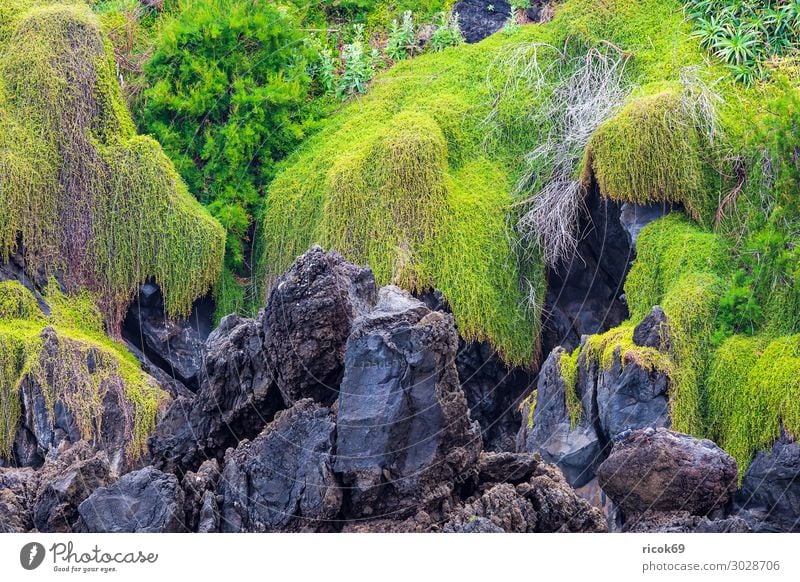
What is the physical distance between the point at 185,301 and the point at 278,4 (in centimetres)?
508

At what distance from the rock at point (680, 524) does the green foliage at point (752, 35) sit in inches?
261

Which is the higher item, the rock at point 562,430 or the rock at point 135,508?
the rock at point 135,508

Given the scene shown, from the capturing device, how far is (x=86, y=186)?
18.5 metres

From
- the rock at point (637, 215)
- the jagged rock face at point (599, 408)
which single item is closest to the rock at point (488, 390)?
→ the jagged rock face at point (599, 408)

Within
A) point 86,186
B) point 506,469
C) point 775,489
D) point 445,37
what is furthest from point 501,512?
point 445,37

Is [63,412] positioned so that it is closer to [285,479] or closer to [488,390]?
[285,479]

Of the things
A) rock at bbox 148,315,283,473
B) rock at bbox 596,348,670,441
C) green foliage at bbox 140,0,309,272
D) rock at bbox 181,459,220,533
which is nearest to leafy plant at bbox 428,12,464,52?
green foliage at bbox 140,0,309,272

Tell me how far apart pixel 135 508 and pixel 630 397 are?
501 cm

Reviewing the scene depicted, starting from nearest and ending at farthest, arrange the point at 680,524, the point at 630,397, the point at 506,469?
the point at 680,524
the point at 506,469
the point at 630,397

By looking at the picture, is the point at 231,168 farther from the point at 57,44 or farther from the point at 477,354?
the point at 477,354

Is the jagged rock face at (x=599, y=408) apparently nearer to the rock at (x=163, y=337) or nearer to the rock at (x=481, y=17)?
the rock at (x=163, y=337)

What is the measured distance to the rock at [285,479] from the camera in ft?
41.1

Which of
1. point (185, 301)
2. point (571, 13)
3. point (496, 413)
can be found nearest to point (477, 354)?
point (496, 413)
